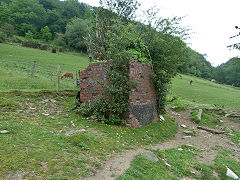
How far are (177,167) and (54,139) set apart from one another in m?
3.33

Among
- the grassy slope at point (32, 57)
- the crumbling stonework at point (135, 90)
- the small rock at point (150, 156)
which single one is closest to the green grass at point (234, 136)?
the crumbling stonework at point (135, 90)

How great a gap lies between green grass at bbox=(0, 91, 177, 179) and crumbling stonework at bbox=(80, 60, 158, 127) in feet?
1.59

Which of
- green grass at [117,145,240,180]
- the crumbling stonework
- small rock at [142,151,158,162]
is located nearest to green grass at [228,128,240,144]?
green grass at [117,145,240,180]

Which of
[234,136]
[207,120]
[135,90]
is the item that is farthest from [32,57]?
[234,136]

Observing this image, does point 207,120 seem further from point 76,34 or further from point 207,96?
point 76,34

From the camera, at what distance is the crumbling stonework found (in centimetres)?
640

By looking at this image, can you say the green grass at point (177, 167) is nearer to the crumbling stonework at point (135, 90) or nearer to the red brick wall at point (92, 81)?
the crumbling stonework at point (135, 90)

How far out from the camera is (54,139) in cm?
433

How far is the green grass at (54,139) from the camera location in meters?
3.10

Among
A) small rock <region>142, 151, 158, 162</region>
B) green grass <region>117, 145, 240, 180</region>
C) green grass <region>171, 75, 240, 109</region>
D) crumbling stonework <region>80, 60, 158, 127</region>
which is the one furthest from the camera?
green grass <region>171, 75, 240, 109</region>

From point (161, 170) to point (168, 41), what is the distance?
599 cm

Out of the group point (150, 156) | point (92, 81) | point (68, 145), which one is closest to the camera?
point (68, 145)

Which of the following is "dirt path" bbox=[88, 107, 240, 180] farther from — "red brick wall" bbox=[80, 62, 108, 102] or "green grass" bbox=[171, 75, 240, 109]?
"red brick wall" bbox=[80, 62, 108, 102]

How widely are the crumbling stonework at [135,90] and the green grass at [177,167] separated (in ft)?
6.02
